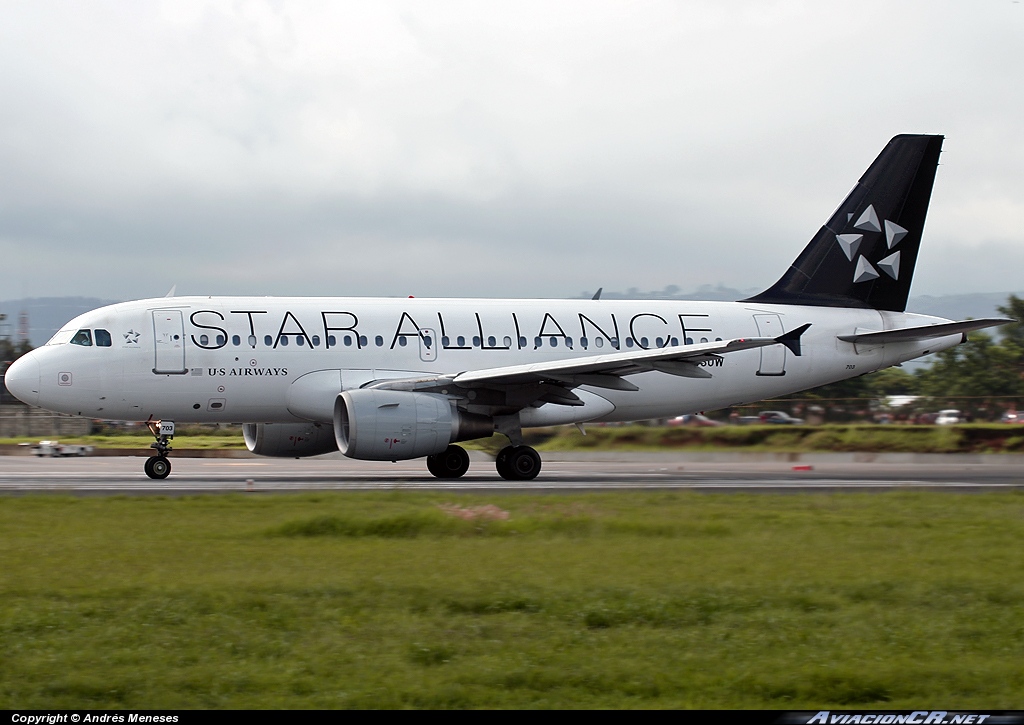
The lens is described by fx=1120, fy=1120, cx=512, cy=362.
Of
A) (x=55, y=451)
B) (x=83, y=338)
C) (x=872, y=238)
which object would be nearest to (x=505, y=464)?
(x=83, y=338)

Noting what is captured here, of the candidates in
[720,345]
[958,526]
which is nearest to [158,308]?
[720,345]

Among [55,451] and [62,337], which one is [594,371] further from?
[55,451]

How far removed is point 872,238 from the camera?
85.4ft

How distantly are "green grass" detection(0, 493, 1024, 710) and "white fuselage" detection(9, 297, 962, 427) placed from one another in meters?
8.56

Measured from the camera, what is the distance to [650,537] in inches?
459

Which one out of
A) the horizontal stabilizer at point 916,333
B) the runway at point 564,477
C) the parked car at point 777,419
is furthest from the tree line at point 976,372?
the horizontal stabilizer at point 916,333

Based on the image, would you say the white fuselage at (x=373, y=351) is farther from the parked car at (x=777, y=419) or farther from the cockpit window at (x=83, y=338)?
the parked car at (x=777, y=419)

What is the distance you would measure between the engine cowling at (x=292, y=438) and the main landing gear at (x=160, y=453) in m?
1.98

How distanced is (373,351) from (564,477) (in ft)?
15.3

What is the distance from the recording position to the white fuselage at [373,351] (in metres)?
21.3

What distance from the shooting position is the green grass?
6094 mm

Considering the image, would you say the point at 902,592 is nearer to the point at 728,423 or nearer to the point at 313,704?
the point at 313,704

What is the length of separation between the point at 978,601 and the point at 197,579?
19.7 feet

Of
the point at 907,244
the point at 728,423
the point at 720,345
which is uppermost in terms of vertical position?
the point at 907,244
